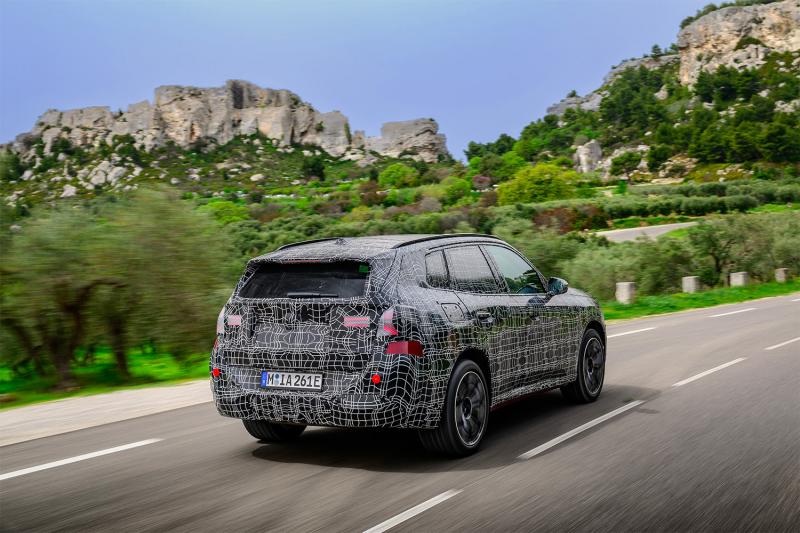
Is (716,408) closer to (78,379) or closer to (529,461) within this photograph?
(529,461)

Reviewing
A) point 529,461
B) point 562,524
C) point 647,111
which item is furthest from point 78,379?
point 647,111

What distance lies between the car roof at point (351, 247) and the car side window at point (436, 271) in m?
0.14

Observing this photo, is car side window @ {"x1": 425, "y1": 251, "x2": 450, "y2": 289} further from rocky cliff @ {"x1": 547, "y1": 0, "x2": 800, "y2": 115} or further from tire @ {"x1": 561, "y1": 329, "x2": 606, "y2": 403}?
rocky cliff @ {"x1": 547, "y1": 0, "x2": 800, "y2": 115}

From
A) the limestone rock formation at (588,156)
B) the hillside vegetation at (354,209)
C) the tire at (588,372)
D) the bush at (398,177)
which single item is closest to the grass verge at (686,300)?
the hillside vegetation at (354,209)

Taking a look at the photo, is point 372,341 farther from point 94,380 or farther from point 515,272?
point 94,380

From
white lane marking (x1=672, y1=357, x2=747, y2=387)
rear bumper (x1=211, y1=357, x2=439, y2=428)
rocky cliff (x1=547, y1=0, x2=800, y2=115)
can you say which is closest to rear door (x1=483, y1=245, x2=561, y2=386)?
rear bumper (x1=211, y1=357, x2=439, y2=428)

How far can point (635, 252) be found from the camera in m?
32.8

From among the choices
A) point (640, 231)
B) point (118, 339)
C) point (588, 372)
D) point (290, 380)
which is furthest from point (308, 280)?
point (640, 231)

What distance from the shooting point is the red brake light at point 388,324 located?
17.0ft

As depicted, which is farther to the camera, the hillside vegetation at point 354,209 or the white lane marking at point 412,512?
the hillside vegetation at point 354,209

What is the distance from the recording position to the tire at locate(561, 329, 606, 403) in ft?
25.4

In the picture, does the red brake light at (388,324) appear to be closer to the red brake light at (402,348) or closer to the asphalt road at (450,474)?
the red brake light at (402,348)

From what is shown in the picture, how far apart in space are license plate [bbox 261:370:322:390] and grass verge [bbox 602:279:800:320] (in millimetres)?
16492

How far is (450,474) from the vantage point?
5.28 meters
